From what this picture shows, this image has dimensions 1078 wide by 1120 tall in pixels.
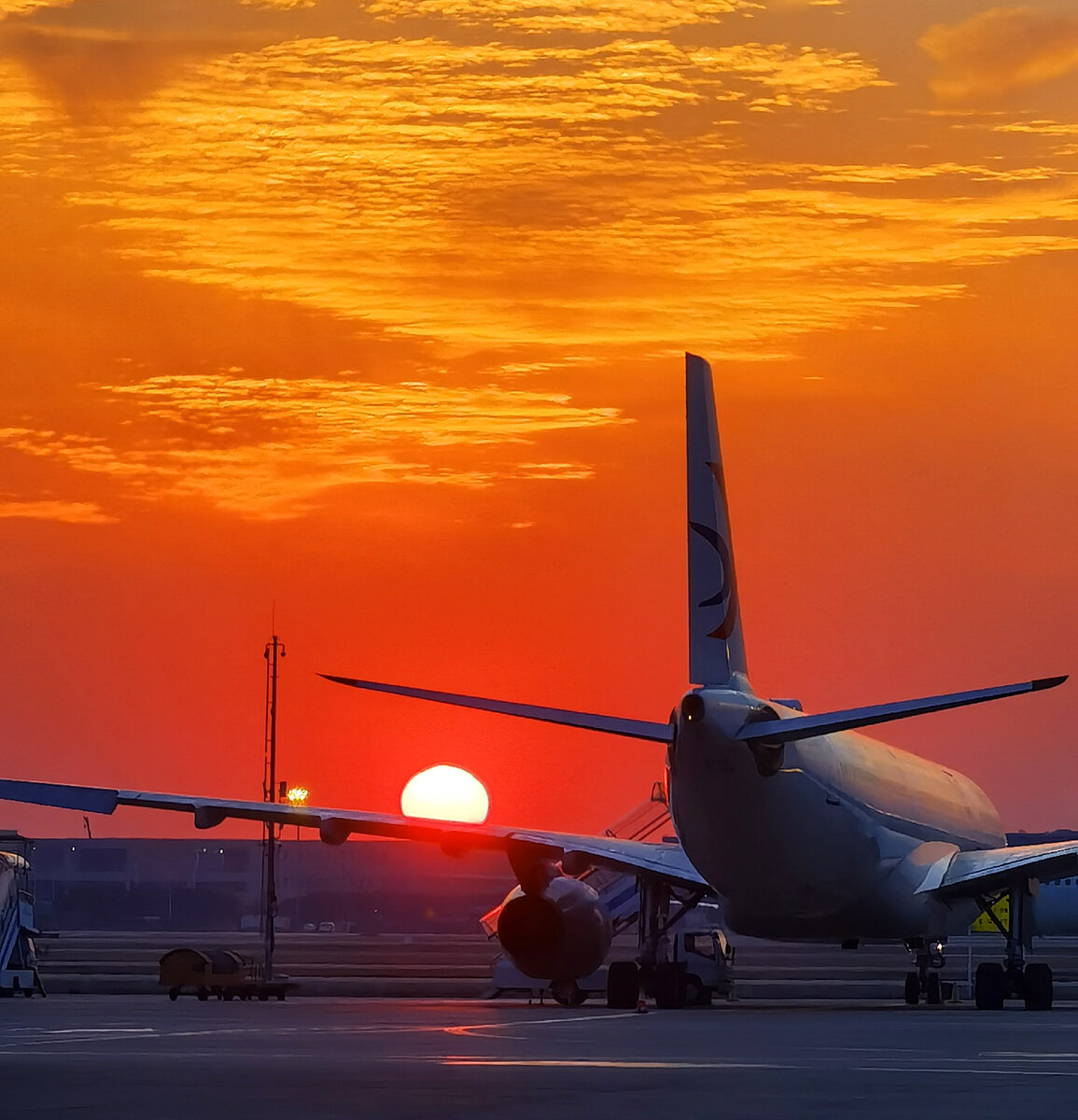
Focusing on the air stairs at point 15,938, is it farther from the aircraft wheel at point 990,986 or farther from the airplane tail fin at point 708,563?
the aircraft wheel at point 990,986

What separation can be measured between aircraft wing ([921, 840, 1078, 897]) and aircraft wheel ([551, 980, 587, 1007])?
7.14m

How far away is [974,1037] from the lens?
95.1 feet

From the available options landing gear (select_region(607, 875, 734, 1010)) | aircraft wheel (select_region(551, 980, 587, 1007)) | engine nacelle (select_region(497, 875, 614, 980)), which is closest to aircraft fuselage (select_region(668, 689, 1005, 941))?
landing gear (select_region(607, 875, 734, 1010))

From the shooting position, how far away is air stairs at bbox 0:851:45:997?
159 ft

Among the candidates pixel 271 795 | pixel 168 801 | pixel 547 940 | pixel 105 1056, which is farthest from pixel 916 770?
pixel 105 1056

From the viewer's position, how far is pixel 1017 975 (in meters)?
41.2

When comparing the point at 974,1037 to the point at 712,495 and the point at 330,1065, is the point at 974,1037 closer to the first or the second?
the point at 330,1065

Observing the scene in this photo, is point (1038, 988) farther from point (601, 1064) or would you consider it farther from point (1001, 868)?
point (601, 1064)

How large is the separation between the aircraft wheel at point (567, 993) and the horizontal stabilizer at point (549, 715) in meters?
9.15

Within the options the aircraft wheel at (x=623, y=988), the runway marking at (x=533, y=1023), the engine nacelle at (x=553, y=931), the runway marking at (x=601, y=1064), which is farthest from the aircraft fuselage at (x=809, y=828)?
the runway marking at (x=601, y=1064)

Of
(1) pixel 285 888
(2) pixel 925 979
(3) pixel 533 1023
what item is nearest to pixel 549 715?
(3) pixel 533 1023

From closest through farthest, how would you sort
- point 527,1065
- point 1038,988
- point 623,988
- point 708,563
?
1. point 527,1065
2. point 708,563
3. point 623,988
4. point 1038,988

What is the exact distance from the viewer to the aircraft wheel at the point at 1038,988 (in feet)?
136

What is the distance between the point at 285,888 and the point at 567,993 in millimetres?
146087
